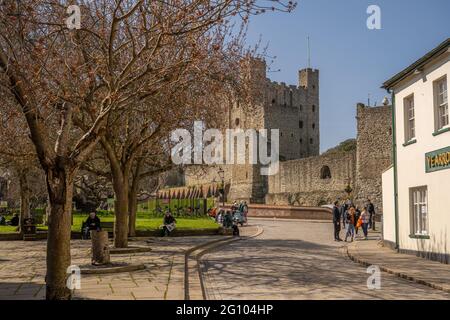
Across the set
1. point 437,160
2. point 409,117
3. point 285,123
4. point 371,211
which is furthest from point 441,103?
point 285,123

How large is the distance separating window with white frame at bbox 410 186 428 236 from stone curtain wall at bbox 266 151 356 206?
32895mm

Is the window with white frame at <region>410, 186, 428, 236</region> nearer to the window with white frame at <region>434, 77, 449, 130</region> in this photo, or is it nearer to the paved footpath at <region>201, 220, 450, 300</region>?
the window with white frame at <region>434, 77, 449, 130</region>

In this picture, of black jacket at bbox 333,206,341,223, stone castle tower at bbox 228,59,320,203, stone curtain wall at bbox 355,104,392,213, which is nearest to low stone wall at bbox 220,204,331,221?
stone curtain wall at bbox 355,104,392,213

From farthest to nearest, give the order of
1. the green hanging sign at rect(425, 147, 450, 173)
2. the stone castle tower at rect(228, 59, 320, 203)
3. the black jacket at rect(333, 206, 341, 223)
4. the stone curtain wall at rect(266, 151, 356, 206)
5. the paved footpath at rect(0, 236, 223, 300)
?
the stone castle tower at rect(228, 59, 320, 203)
the stone curtain wall at rect(266, 151, 356, 206)
the black jacket at rect(333, 206, 341, 223)
the green hanging sign at rect(425, 147, 450, 173)
the paved footpath at rect(0, 236, 223, 300)

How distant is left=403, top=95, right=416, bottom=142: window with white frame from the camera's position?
18.2 meters

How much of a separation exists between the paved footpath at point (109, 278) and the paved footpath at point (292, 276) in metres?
0.87

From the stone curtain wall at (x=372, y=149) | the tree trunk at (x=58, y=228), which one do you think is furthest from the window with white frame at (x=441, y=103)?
the stone curtain wall at (x=372, y=149)

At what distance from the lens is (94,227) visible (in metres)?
21.3

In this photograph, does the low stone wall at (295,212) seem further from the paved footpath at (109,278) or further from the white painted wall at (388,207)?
the paved footpath at (109,278)

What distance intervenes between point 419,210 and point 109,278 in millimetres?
10337

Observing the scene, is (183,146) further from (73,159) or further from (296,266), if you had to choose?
(73,159)

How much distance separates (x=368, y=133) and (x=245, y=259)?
35360 mm

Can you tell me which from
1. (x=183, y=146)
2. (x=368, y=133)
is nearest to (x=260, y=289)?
(x=183, y=146)

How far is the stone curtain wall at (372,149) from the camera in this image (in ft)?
158
